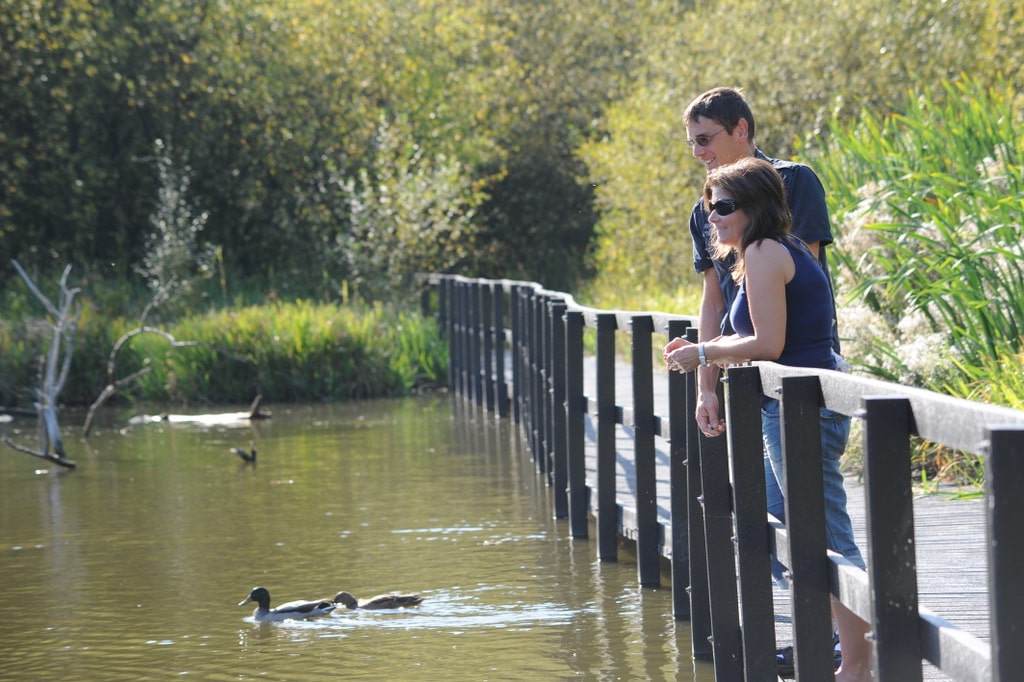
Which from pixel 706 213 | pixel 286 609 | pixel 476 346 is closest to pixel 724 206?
pixel 706 213

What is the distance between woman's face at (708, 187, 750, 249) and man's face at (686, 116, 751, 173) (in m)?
0.60

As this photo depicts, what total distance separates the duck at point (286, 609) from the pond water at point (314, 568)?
51mm

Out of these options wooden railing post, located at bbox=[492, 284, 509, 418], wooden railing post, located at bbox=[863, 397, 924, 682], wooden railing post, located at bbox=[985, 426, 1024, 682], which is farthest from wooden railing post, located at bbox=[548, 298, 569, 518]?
wooden railing post, located at bbox=[985, 426, 1024, 682]

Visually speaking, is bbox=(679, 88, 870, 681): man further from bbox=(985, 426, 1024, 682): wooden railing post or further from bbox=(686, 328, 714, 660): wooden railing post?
bbox=(985, 426, 1024, 682): wooden railing post

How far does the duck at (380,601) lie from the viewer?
7633 mm

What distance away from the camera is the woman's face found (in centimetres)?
480

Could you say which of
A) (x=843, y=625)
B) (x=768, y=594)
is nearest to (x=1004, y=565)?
(x=843, y=625)

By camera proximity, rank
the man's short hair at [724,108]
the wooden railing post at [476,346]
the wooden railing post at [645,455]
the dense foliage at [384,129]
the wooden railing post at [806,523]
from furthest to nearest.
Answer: the dense foliage at [384,129], the wooden railing post at [476,346], the wooden railing post at [645,455], the man's short hair at [724,108], the wooden railing post at [806,523]

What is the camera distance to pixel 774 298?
4.70 m

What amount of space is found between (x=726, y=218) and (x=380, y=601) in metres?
3.44

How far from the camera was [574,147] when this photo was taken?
1179 inches

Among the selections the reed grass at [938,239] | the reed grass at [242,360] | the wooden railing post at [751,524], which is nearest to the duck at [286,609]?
the wooden railing post at [751,524]

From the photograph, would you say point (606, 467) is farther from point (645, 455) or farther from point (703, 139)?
point (703, 139)

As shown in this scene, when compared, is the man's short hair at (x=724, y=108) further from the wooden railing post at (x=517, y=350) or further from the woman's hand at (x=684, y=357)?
the wooden railing post at (x=517, y=350)
